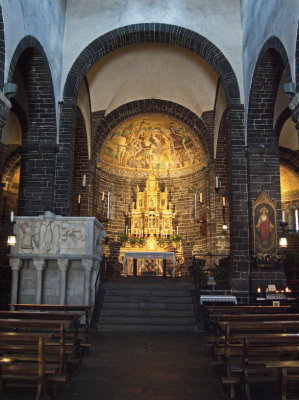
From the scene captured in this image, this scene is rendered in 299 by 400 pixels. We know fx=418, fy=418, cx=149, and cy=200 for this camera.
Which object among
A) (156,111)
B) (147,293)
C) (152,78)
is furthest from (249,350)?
(156,111)

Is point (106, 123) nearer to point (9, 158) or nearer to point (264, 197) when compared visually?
point (9, 158)

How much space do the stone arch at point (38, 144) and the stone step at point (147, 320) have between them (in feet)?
13.7

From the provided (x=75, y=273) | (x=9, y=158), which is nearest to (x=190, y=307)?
(x=75, y=273)

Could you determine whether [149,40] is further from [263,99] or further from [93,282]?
[93,282]

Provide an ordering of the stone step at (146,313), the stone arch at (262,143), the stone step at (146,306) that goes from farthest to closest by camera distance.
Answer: the stone arch at (262,143)
the stone step at (146,306)
the stone step at (146,313)

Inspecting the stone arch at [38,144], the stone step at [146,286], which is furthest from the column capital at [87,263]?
the stone arch at [38,144]

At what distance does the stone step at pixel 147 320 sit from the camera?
33.3ft

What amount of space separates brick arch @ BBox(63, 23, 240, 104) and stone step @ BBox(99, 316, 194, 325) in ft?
24.1

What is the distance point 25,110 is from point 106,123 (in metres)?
4.11

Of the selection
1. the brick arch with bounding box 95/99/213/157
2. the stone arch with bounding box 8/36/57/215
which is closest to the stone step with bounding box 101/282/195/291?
the stone arch with bounding box 8/36/57/215

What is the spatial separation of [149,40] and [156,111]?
4.92 m

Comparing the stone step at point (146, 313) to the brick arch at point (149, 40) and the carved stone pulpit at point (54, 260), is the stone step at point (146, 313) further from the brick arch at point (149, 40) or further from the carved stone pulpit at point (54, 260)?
the brick arch at point (149, 40)

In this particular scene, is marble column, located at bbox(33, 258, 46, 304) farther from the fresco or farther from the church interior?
the fresco

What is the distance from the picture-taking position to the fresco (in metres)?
19.4
